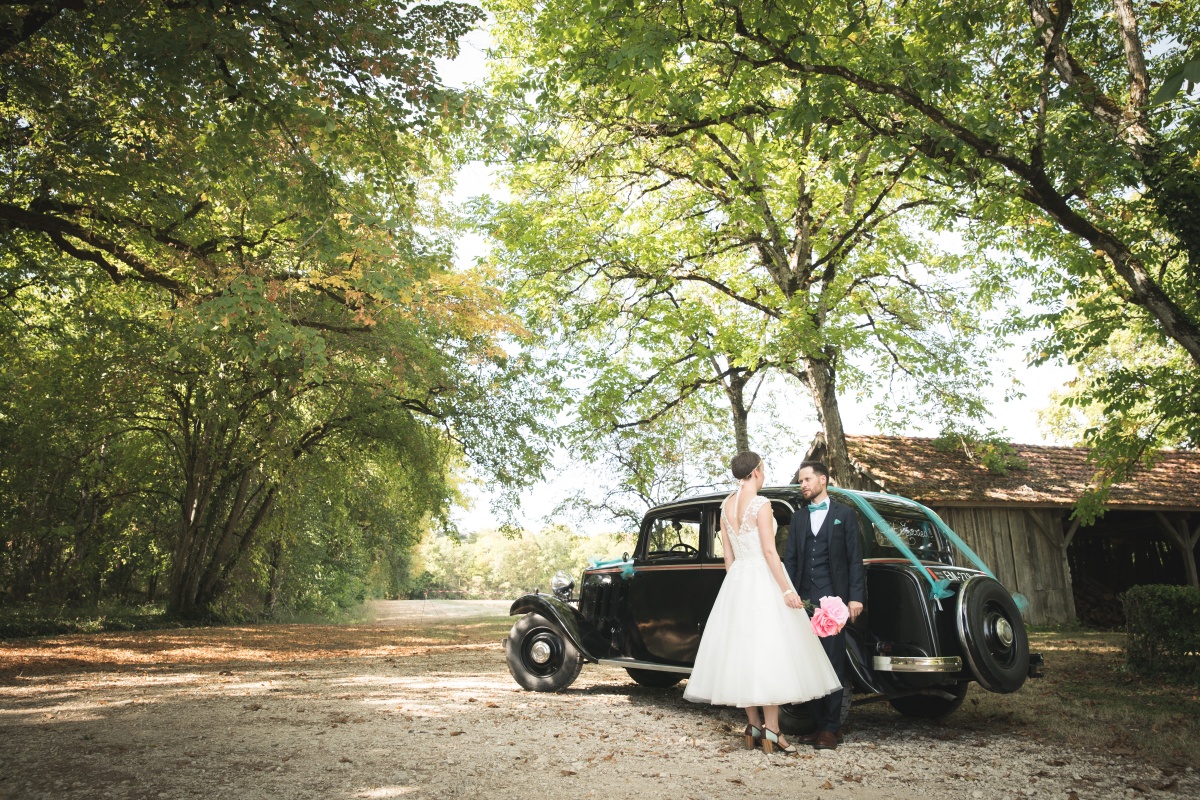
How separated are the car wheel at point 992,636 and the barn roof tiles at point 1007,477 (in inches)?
467

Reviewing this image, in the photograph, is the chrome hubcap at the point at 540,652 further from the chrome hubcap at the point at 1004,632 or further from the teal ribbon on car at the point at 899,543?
the chrome hubcap at the point at 1004,632

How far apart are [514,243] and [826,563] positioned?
12796mm

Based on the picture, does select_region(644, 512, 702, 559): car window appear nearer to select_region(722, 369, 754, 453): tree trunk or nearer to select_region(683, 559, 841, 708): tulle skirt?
select_region(683, 559, 841, 708): tulle skirt

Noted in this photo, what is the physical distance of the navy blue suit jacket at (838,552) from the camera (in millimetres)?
5348

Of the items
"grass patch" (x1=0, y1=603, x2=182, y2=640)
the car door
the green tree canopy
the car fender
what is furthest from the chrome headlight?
"grass patch" (x1=0, y1=603, x2=182, y2=640)

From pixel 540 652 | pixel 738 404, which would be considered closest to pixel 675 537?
pixel 540 652

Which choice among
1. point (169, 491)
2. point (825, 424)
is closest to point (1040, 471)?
point (825, 424)

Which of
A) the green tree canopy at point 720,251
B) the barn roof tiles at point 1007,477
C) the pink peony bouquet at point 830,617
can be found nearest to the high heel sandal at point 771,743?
the pink peony bouquet at point 830,617

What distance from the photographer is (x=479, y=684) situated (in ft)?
28.8

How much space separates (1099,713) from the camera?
22.7 ft

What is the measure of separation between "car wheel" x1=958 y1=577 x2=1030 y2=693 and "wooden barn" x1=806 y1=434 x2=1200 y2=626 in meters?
11.9

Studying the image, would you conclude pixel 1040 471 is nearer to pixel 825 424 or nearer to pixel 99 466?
pixel 825 424

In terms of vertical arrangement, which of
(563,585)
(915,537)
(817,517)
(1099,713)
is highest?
(817,517)

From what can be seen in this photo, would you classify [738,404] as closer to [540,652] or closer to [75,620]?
[540,652]
